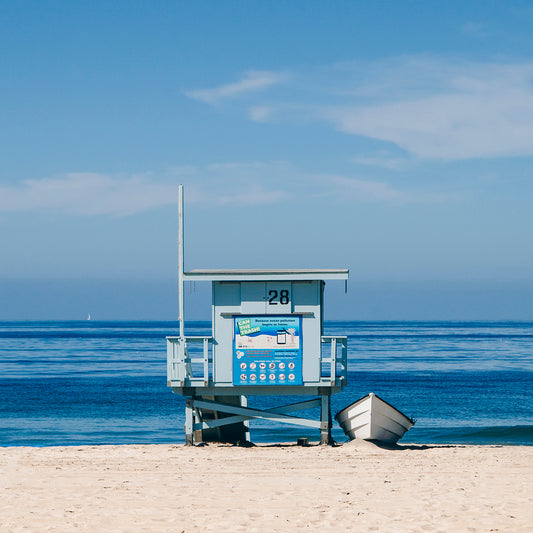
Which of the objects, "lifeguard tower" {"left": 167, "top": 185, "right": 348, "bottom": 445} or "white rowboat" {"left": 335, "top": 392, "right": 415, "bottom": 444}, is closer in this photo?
"lifeguard tower" {"left": 167, "top": 185, "right": 348, "bottom": 445}

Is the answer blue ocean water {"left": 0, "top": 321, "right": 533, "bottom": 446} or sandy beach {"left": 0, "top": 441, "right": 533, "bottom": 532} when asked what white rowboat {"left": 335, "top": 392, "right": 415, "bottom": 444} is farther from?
blue ocean water {"left": 0, "top": 321, "right": 533, "bottom": 446}

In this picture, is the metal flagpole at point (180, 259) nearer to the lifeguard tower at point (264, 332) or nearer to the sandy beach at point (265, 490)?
the lifeguard tower at point (264, 332)

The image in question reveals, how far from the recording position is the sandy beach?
10.7 metres

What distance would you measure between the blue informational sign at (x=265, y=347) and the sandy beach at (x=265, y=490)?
1815 mm

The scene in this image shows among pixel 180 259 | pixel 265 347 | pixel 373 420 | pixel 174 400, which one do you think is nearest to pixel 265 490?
pixel 265 347

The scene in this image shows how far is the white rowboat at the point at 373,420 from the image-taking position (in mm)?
20109

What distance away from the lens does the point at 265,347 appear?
19.7m

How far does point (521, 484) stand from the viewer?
531 inches

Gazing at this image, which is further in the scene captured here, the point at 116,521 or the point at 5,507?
the point at 5,507

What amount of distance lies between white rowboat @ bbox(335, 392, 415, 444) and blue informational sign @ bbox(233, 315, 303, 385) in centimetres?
186

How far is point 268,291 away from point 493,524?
33.7 feet

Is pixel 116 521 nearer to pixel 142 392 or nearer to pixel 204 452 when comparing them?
pixel 204 452

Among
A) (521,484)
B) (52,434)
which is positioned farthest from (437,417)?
(521,484)

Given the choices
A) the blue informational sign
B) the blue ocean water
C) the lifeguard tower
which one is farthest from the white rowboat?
the blue ocean water
